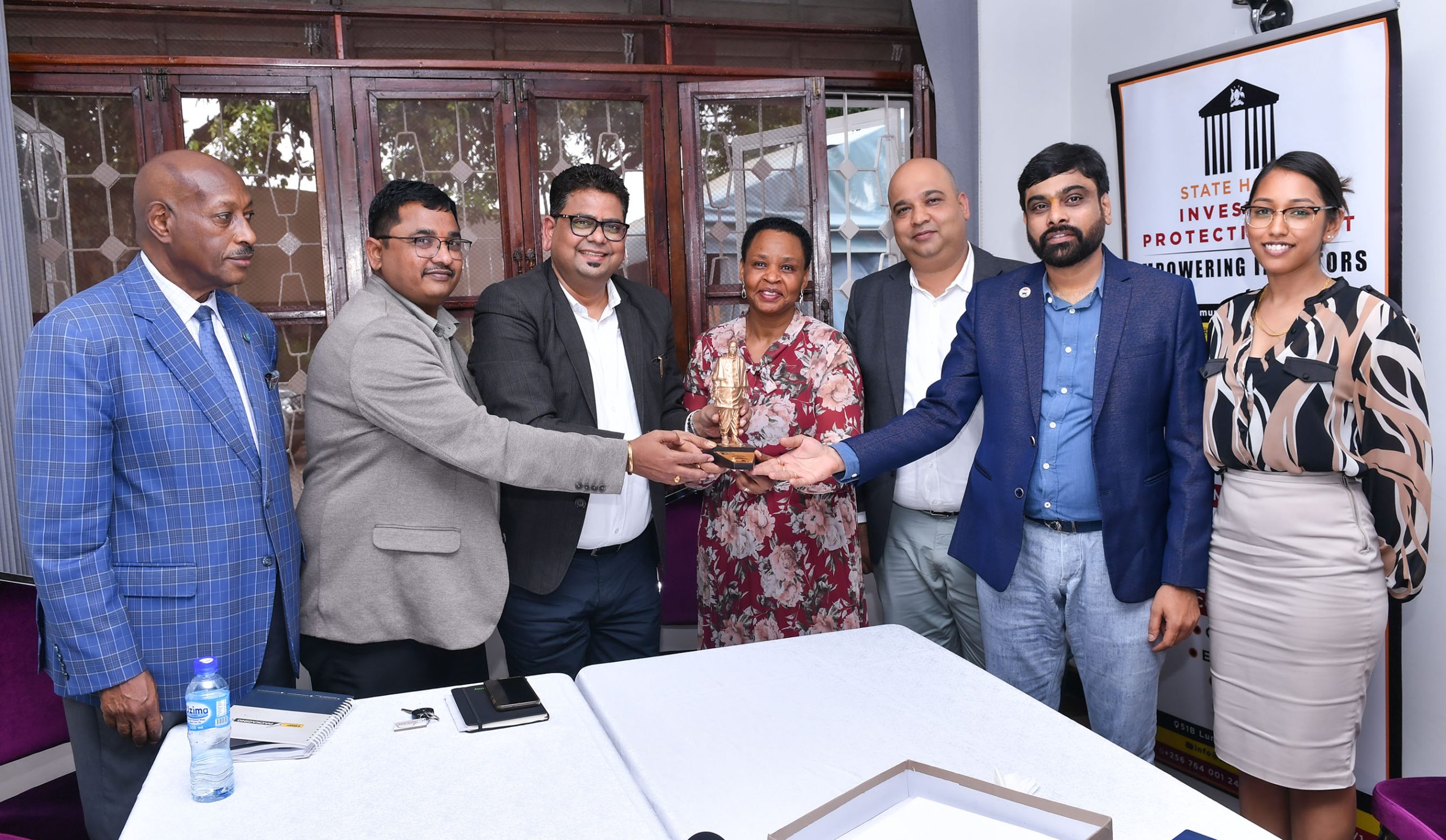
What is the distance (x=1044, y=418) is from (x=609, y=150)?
2426mm

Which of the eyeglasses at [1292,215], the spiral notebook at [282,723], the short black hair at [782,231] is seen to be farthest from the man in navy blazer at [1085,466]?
the spiral notebook at [282,723]

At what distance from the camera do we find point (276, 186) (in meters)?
3.82

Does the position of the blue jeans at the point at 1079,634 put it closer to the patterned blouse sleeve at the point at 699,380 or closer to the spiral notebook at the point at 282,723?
the patterned blouse sleeve at the point at 699,380

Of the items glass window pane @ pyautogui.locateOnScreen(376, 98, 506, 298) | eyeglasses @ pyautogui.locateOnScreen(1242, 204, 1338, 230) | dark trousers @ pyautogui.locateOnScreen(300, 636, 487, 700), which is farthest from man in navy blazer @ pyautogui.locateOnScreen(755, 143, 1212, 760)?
glass window pane @ pyautogui.locateOnScreen(376, 98, 506, 298)

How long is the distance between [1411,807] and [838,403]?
1.47m

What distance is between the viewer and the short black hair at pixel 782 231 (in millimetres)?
2654

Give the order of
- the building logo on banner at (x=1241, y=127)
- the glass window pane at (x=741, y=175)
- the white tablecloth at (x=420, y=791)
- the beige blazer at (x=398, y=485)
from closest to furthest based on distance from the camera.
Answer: the white tablecloth at (x=420, y=791) → the beige blazer at (x=398, y=485) → the building logo on banner at (x=1241, y=127) → the glass window pane at (x=741, y=175)

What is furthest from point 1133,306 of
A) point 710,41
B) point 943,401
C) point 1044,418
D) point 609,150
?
point 710,41

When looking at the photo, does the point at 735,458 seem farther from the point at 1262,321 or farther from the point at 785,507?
the point at 1262,321

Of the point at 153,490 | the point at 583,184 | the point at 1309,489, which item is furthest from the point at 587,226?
the point at 1309,489

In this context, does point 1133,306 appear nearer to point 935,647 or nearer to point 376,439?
point 935,647

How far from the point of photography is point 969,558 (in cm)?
237

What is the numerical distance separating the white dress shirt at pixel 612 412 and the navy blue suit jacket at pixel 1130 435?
34.3 inches

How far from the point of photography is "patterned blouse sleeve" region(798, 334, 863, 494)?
252 centimetres
